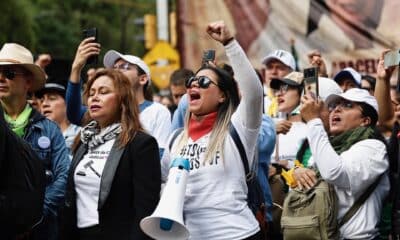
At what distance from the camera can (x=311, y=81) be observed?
642cm

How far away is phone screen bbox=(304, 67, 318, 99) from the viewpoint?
251 inches

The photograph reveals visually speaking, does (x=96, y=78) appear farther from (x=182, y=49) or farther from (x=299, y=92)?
(x=182, y=49)

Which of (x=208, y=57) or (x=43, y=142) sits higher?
(x=208, y=57)

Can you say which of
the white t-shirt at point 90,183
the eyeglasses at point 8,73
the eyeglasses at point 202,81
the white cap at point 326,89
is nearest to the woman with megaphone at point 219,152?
the eyeglasses at point 202,81

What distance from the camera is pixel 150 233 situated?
18.0 feet

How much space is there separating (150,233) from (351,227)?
167cm

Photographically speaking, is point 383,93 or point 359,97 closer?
point 359,97

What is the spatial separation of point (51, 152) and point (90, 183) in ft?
2.40

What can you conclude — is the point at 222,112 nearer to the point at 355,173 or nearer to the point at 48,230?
the point at 355,173

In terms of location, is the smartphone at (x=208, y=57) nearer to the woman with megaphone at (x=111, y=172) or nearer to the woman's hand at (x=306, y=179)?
the woman with megaphone at (x=111, y=172)

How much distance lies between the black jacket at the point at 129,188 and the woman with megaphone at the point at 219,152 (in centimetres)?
19

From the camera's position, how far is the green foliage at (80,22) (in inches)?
1346

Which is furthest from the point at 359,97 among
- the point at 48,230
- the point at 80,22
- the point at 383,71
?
the point at 80,22

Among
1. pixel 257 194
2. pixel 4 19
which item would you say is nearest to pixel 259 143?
pixel 257 194
